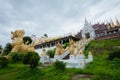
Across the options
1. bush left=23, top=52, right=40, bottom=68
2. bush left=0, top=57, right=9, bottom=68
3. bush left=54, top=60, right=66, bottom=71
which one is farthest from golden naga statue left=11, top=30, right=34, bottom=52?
bush left=54, top=60, right=66, bottom=71

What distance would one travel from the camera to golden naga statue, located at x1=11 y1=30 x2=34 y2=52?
2486cm

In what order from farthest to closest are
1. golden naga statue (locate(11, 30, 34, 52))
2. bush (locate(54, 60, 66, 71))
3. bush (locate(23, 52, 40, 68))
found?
golden naga statue (locate(11, 30, 34, 52)) → bush (locate(23, 52, 40, 68)) → bush (locate(54, 60, 66, 71))

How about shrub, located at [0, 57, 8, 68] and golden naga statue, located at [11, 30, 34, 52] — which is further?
golden naga statue, located at [11, 30, 34, 52]

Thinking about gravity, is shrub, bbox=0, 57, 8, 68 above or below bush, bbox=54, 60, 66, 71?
above

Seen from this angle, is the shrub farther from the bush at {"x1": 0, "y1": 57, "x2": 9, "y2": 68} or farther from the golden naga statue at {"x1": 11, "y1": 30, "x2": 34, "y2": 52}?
the golden naga statue at {"x1": 11, "y1": 30, "x2": 34, "y2": 52}

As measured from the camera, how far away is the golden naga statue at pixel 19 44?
24.9 metres

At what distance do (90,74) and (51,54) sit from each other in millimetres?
11729

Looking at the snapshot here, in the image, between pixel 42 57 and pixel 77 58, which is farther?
pixel 42 57

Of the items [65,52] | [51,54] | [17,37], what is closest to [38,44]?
[17,37]

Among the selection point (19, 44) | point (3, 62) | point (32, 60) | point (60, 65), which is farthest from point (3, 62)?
point (19, 44)

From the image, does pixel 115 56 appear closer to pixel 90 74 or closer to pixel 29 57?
pixel 90 74

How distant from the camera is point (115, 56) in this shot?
49.8ft

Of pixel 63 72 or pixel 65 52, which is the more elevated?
pixel 65 52

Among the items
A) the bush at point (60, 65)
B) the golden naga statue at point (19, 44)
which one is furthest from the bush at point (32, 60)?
the golden naga statue at point (19, 44)
